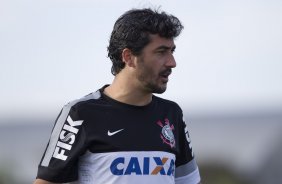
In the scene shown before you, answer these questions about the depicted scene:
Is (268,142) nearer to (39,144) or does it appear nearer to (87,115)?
(39,144)

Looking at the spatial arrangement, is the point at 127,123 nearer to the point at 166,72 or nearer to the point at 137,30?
the point at 166,72

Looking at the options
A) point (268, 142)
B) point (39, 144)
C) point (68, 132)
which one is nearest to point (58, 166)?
point (68, 132)

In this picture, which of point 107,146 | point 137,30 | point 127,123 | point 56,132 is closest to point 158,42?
point 137,30

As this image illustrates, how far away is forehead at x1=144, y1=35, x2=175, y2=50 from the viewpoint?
666 centimetres

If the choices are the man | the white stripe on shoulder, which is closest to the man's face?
the man

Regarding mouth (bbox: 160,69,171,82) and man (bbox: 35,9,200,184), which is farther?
mouth (bbox: 160,69,171,82)

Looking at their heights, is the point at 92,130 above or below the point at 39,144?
above

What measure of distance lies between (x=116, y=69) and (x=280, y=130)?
12.7 m

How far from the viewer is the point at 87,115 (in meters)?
6.57

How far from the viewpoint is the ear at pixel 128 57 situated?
6723mm

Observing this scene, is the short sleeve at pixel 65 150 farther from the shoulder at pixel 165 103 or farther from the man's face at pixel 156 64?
the shoulder at pixel 165 103

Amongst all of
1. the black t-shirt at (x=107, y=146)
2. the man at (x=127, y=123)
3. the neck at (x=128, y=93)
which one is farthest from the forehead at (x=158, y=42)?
the black t-shirt at (x=107, y=146)

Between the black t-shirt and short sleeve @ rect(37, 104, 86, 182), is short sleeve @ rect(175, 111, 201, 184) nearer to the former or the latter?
the black t-shirt

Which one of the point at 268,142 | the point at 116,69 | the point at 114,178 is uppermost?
the point at 116,69
